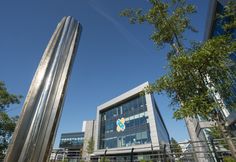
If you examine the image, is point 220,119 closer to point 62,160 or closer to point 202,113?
point 202,113

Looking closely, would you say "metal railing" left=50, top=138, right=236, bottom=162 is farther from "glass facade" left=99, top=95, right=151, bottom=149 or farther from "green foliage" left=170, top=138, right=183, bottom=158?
"glass facade" left=99, top=95, right=151, bottom=149

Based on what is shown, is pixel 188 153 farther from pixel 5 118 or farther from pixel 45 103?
pixel 5 118

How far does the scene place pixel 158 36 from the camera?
261 inches

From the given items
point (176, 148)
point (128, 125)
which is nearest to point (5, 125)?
point (176, 148)

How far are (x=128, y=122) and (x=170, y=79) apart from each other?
25354mm

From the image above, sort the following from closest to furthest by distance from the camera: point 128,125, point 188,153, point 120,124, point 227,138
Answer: point 227,138
point 188,153
point 128,125
point 120,124

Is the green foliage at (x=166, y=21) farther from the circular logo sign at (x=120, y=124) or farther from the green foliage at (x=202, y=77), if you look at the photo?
the circular logo sign at (x=120, y=124)

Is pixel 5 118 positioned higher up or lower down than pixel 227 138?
higher up

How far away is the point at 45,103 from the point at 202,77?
14.6 feet

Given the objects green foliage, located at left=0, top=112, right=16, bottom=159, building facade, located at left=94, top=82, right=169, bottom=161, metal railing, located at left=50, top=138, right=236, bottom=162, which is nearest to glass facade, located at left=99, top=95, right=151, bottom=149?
building facade, located at left=94, top=82, right=169, bottom=161

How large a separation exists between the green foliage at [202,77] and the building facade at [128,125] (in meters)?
19.4

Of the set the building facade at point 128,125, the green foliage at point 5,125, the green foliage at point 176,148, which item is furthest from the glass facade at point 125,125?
the green foliage at point 5,125

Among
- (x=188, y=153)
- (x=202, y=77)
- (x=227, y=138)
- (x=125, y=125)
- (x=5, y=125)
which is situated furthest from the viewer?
(x=125, y=125)

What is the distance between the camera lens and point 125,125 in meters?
28.7
